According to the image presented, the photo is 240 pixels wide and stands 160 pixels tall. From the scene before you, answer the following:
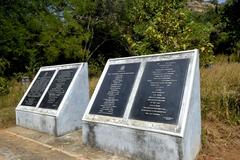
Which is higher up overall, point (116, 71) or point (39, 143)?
point (116, 71)

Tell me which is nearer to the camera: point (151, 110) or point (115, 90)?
point (151, 110)

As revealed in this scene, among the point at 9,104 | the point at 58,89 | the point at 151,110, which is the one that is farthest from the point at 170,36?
the point at 9,104

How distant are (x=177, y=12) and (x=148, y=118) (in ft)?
20.2

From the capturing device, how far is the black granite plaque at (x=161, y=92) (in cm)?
545

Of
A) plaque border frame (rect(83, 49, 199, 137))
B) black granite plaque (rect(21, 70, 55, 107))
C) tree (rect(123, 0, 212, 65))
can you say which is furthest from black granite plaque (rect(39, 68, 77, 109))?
tree (rect(123, 0, 212, 65))

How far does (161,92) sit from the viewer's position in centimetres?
571

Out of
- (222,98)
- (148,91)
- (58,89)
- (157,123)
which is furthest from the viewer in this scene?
(58,89)

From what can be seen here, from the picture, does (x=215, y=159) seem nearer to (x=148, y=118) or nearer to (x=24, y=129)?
(x=148, y=118)

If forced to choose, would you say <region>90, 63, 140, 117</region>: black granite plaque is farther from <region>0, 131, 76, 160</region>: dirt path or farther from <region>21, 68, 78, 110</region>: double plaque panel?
<region>21, 68, 78, 110</region>: double plaque panel

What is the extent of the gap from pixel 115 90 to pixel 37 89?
126 inches

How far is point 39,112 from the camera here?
26.8ft

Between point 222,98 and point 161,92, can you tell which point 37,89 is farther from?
point 222,98

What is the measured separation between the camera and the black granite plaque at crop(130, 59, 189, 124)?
17.9 ft

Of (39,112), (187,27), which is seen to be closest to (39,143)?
(39,112)
